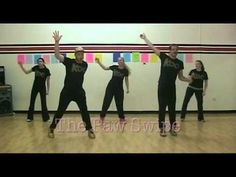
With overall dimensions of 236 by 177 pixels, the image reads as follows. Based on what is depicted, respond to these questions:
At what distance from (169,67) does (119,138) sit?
5.07ft

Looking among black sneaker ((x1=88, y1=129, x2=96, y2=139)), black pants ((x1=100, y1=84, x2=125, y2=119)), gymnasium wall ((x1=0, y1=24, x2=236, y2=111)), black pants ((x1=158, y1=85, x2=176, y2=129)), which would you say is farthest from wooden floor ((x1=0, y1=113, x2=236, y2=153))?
gymnasium wall ((x1=0, y1=24, x2=236, y2=111))

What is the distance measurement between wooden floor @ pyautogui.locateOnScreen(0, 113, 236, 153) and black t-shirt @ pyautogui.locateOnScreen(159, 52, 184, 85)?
1.04 m

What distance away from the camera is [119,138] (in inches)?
249

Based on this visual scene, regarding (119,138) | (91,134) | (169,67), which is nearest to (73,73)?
(91,134)

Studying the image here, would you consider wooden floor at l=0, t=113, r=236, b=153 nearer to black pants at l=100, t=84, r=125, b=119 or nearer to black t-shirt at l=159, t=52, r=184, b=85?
black pants at l=100, t=84, r=125, b=119

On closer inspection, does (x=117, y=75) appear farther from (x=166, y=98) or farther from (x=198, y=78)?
(x=198, y=78)

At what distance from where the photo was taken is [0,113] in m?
8.71

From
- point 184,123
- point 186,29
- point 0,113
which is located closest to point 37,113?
point 0,113

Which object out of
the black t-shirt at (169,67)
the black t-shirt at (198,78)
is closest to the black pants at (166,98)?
the black t-shirt at (169,67)

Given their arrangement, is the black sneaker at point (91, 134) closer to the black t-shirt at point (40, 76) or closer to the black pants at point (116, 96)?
the black pants at point (116, 96)

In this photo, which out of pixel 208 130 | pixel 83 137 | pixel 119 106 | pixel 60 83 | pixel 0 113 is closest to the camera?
pixel 83 137

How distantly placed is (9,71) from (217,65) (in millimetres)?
5419

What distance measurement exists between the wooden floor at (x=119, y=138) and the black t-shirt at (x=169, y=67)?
104cm

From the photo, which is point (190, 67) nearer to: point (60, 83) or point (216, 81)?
point (216, 81)
